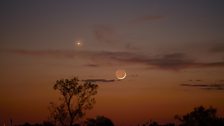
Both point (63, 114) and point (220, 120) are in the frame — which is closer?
point (63, 114)

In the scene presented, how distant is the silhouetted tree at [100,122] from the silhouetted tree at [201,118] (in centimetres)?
2127

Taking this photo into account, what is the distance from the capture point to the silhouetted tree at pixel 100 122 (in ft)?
362

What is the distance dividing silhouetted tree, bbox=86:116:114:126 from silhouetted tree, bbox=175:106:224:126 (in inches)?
837

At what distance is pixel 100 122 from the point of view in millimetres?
111688

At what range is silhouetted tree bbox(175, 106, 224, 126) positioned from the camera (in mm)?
95831

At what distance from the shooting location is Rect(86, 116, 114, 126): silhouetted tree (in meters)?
110

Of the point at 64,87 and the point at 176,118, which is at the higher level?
the point at 64,87

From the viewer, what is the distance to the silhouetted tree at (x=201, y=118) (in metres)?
95.8

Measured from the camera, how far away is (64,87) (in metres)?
85.8

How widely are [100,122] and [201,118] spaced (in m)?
27.1

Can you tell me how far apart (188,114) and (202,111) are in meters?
3.52

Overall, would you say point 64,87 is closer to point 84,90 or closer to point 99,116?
point 84,90

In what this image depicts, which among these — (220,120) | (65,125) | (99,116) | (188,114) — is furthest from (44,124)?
(220,120)

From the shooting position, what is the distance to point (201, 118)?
319 ft
